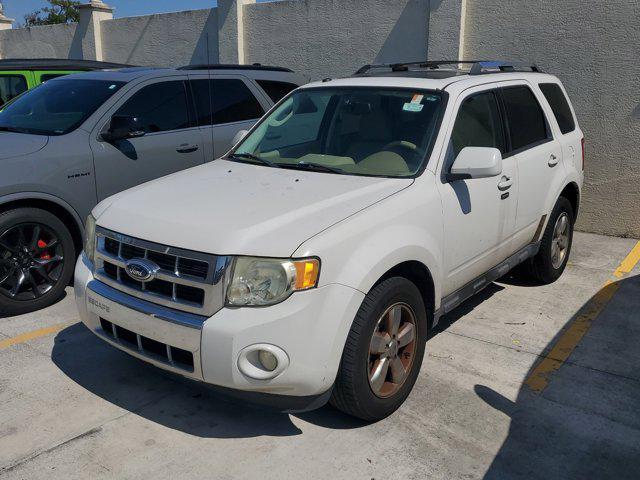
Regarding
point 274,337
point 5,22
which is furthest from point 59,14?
point 274,337

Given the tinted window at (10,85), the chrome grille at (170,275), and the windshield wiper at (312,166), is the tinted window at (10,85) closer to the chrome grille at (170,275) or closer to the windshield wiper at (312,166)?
the windshield wiper at (312,166)

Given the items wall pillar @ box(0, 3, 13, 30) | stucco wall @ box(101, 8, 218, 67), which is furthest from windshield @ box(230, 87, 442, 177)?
wall pillar @ box(0, 3, 13, 30)

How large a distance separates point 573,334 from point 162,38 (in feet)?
31.2

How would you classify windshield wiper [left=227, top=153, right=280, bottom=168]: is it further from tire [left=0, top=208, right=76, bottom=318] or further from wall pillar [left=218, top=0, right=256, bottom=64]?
wall pillar [left=218, top=0, right=256, bottom=64]

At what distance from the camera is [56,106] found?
18.9 feet

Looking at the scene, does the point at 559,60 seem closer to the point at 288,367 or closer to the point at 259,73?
the point at 259,73

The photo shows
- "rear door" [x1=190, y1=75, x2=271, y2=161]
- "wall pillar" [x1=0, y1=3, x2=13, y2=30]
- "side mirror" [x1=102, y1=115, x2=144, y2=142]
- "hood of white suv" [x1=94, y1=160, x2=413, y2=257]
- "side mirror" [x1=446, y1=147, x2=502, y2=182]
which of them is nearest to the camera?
"hood of white suv" [x1=94, y1=160, x2=413, y2=257]

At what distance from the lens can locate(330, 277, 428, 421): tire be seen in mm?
3227

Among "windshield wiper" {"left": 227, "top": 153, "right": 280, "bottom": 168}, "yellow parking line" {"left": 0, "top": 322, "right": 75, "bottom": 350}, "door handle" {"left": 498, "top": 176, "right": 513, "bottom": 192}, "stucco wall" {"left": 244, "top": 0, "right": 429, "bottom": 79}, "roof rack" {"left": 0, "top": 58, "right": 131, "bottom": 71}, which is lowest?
"yellow parking line" {"left": 0, "top": 322, "right": 75, "bottom": 350}

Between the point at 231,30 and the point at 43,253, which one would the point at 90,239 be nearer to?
the point at 43,253

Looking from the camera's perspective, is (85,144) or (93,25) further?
(93,25)

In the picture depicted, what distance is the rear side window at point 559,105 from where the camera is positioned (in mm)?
5648

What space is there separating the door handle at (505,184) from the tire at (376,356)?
124cm

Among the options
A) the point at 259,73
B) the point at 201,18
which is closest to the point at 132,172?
the point at 259,73
